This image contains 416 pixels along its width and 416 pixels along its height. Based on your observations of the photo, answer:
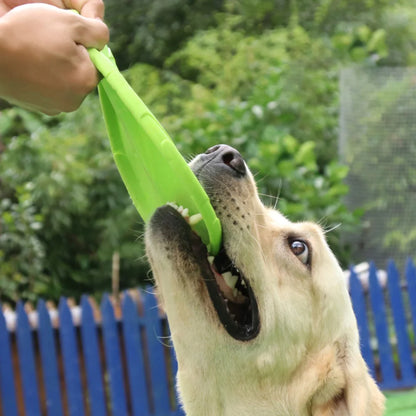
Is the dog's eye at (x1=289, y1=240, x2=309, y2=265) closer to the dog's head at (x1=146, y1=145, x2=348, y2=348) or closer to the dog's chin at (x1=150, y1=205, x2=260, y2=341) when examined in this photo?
the dog's head at (x1=146, y1=145, x2=348, y2=348)

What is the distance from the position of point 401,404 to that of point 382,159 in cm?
280

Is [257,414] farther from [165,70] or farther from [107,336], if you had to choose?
[165,70]

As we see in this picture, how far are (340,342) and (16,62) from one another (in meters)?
1.49

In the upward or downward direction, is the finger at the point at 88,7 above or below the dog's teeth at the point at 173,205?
above

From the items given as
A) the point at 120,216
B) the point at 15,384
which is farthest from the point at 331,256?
the point at 120,216

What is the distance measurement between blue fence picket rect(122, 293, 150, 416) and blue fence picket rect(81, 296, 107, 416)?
23 centimetres

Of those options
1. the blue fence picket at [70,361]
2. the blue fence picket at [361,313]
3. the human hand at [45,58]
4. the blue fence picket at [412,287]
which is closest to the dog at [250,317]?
the human hand at [45,58]

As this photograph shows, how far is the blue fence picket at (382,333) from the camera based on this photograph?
6.21m

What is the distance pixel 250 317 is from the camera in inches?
103

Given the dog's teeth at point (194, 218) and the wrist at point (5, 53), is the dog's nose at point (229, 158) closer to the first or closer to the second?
the dog's teeth at point (194, 218)

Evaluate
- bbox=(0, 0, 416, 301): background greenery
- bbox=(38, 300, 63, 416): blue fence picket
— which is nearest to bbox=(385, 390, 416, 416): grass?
bbox=(0, 0, 416, 301): background greenery

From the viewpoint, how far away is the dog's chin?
244 cm

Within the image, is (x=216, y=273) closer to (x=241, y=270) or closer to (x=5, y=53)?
(x=241, y=270)

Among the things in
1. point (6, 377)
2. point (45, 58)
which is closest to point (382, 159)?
point (6, 377)
